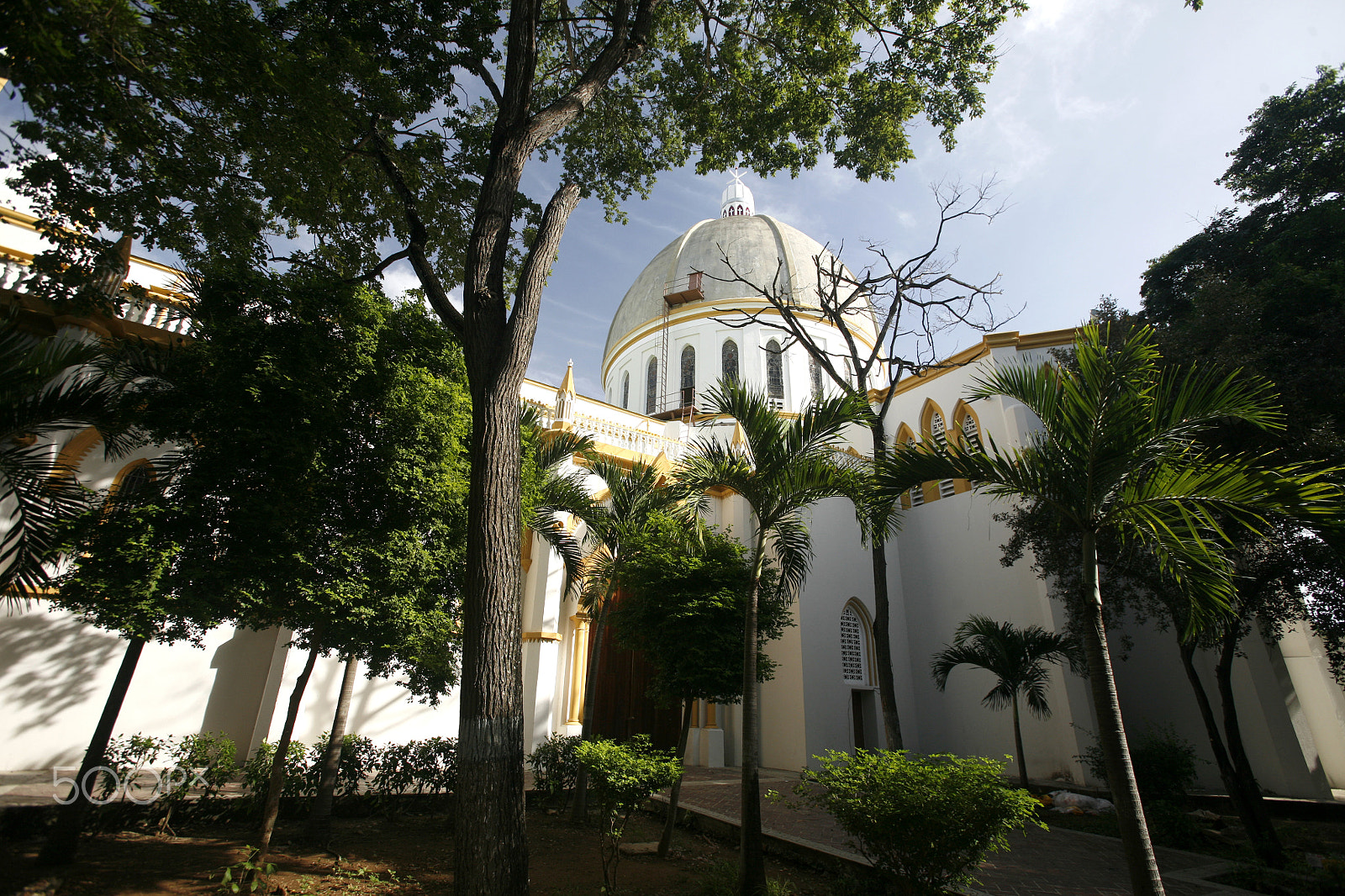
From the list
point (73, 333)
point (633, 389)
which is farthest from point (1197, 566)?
point (633, 389)

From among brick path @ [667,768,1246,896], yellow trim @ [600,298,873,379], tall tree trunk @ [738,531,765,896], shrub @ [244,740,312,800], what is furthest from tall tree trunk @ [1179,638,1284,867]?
yellow trim @ [600,298,873,379]

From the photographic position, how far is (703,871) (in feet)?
20.0

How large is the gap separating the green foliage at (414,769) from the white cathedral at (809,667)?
1.95 metres

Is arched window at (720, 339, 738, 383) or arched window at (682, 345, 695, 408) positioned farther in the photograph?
arched window at (720, 339, 738, 383)

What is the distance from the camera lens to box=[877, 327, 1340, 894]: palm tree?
4.27m

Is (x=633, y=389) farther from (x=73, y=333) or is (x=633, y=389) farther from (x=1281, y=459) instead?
(x=1281, y=459)

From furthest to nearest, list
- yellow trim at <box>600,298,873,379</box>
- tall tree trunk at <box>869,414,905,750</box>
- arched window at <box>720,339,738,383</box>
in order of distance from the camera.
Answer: yellow trim at <box>600,298,873,379</box>
arched window at <box>720,339,738,383</box>
tall tree trunk at <box>869,414,905,750</box>

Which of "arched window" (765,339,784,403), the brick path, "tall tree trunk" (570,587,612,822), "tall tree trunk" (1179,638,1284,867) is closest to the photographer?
the brick path

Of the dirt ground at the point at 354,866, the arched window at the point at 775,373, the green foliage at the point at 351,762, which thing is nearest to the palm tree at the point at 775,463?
the dirt ground at the point at 354,866

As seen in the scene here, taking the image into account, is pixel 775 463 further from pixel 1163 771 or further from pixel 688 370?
pixel 688 370

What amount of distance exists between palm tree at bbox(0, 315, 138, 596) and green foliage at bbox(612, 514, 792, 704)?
18.5 feet

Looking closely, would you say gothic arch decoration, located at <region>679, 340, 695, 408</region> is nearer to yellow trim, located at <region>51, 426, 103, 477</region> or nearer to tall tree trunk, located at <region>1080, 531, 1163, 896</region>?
yellow trim, located at <region>51, 426, 103, 477</region>

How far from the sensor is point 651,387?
23688 mm

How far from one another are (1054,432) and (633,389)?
19886 mm
